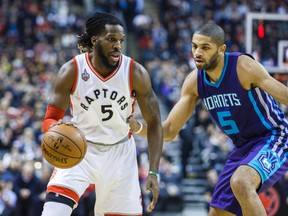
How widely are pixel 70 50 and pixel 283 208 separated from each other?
32.5ft

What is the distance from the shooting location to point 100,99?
5.98 meters

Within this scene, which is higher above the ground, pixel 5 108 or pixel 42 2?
pixel 42 2

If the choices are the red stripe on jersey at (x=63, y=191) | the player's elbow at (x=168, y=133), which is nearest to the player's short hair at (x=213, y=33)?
the player's elbow at (x=168, y=133)

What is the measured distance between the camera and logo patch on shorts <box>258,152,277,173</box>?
5.87 metres

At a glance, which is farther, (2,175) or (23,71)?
(23,71)

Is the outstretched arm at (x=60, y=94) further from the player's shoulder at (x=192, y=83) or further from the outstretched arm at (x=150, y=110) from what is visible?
the player's shoulder at (x=192, y=83)

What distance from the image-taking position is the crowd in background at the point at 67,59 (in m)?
11.9

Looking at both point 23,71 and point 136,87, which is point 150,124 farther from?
point 23,71

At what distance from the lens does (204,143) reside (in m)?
14.2

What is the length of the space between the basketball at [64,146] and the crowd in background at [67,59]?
595 cm

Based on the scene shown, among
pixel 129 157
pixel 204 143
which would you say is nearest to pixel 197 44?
pixel 129 157

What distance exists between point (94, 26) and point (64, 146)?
1219 millimetres

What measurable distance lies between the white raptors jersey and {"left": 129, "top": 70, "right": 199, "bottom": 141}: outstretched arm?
0.42 m

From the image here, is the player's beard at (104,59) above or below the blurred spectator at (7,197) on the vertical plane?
above
